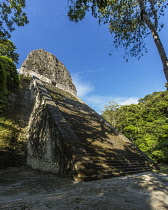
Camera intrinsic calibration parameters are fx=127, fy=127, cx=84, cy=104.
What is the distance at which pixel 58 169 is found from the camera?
471 cm

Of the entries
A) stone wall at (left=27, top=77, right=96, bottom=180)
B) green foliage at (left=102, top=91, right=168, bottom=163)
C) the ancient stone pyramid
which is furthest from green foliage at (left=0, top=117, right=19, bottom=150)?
green foliage at (left=102, top=91, right=168, bottom=163)

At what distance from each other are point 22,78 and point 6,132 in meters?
8.81

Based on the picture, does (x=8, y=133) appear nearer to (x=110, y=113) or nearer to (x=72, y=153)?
(x=72, y=153)

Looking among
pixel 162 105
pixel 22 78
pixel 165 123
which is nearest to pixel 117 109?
pixel 162 105

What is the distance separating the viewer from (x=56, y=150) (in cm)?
498

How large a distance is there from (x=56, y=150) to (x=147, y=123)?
51.0 ft

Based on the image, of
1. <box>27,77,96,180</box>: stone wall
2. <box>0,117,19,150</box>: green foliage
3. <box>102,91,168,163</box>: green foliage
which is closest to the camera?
<box>27,77,96,180</box>: stone wall

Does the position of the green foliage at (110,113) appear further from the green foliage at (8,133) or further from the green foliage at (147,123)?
the green foliage at (8,133)

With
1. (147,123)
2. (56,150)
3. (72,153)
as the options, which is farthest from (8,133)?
(147,123)

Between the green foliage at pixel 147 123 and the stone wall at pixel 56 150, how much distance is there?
10850mm

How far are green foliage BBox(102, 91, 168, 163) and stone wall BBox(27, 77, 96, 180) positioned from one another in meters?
10.9

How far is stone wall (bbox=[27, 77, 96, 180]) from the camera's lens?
14.0ft

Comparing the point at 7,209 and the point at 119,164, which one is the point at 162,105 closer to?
the point at 119,164

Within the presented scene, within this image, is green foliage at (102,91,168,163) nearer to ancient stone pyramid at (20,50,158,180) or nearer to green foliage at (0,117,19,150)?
ancient stone pyramid at (20,50,158,180)
